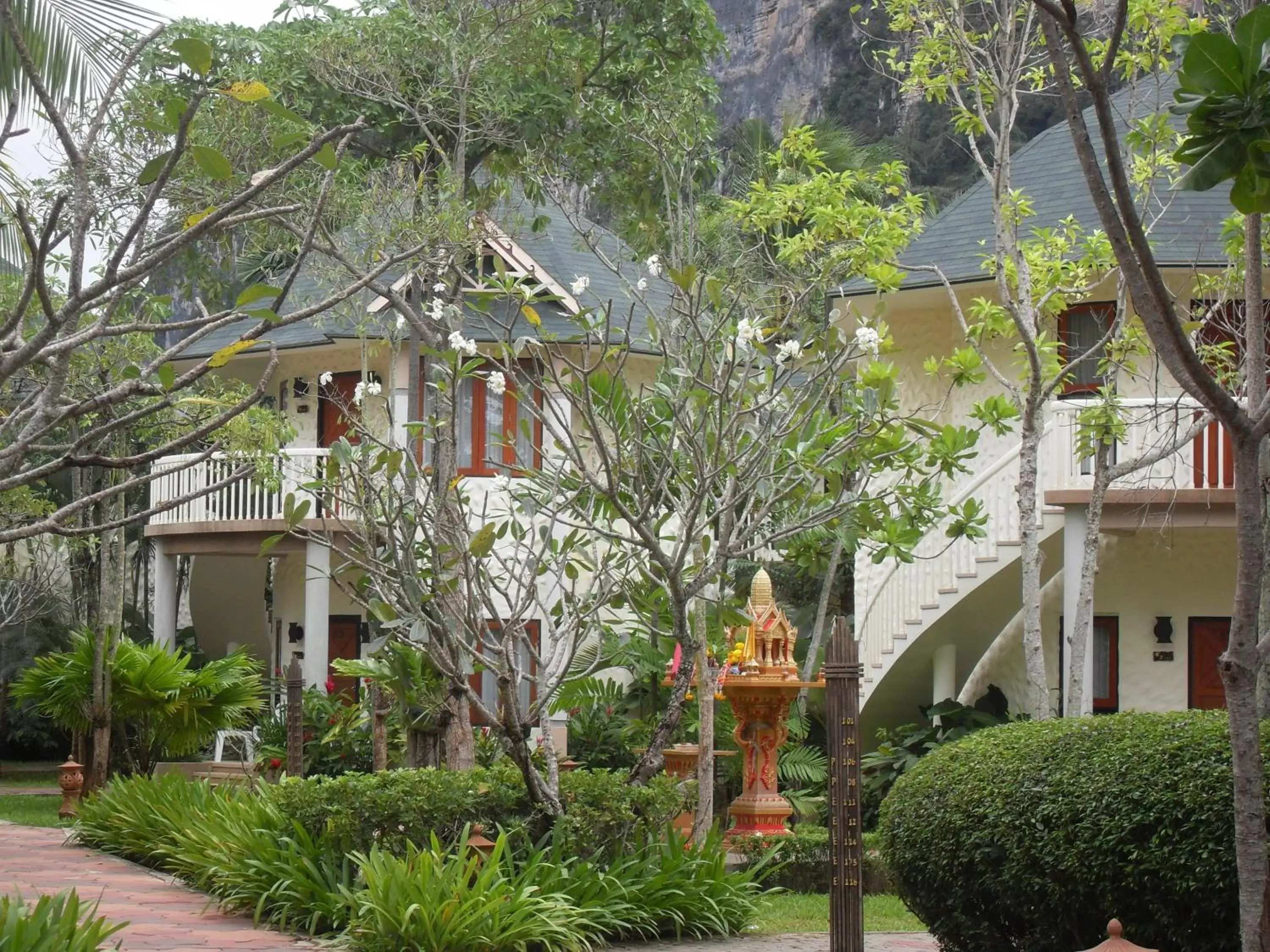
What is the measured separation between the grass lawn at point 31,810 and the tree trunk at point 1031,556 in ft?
31.8

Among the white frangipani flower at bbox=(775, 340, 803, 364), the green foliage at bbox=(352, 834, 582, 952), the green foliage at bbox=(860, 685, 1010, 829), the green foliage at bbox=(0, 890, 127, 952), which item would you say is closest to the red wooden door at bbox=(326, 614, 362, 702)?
the green foliage at bbox=(860, 685, 1010, 829)

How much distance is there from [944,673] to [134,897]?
30.9 feet

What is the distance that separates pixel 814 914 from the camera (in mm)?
10977

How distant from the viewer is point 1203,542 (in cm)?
1659

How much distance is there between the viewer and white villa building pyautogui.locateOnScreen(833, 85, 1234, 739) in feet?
49.0

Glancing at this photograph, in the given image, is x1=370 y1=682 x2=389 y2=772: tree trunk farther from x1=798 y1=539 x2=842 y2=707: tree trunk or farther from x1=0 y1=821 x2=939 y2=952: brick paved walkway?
x1=798 y1=539 x2=842 y2=707: tree trunk

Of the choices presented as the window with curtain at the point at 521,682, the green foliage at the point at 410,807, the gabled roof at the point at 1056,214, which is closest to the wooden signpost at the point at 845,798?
the green foliage at the point at 410,807

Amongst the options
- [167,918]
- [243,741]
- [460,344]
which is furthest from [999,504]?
[243,741]

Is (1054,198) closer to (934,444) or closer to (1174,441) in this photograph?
(1174,441)

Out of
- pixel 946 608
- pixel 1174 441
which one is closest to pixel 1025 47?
pixel 1174 441

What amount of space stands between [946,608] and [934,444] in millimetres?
5400

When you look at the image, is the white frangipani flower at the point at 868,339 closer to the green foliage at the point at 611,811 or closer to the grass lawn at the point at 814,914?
the green foliage at the point at 611,811

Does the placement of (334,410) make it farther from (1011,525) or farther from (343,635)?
(1011,525)

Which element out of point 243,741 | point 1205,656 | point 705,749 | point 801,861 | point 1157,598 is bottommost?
point 801,861
